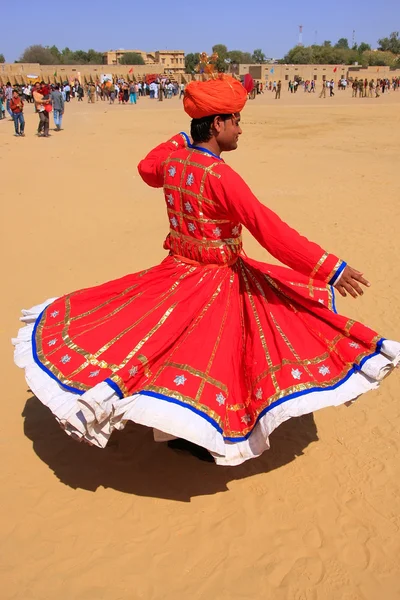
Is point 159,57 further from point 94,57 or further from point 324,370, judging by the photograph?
point 324,370

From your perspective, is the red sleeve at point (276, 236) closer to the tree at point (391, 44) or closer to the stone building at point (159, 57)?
the stone building at point (159, 57)

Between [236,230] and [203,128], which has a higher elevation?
[203,128]

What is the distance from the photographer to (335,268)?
2.95 m

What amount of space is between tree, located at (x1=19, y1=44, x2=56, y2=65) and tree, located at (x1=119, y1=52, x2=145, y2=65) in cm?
1206

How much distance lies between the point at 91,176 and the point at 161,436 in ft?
38.6

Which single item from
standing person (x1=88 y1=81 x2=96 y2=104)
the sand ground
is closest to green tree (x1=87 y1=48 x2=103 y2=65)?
standing person (x1=88 y1=81 x2=96 y2=104)

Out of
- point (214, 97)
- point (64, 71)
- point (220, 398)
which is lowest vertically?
point (220, 398)

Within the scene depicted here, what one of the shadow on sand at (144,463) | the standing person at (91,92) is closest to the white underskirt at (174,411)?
the shadow on sand at (144,463)

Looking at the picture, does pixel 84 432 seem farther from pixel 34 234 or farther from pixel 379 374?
pixel 34 234

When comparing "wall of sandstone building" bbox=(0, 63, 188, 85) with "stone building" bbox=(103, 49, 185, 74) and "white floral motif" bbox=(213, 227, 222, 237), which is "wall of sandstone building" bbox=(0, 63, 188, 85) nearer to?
"stone building" bbox=(103, 49, 185, 74)

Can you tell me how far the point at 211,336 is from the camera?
10.2 ft

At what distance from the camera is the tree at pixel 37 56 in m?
93.4

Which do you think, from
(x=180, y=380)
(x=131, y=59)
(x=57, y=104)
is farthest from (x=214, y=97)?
(x=131, y=59)

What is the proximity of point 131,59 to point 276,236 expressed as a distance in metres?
100
